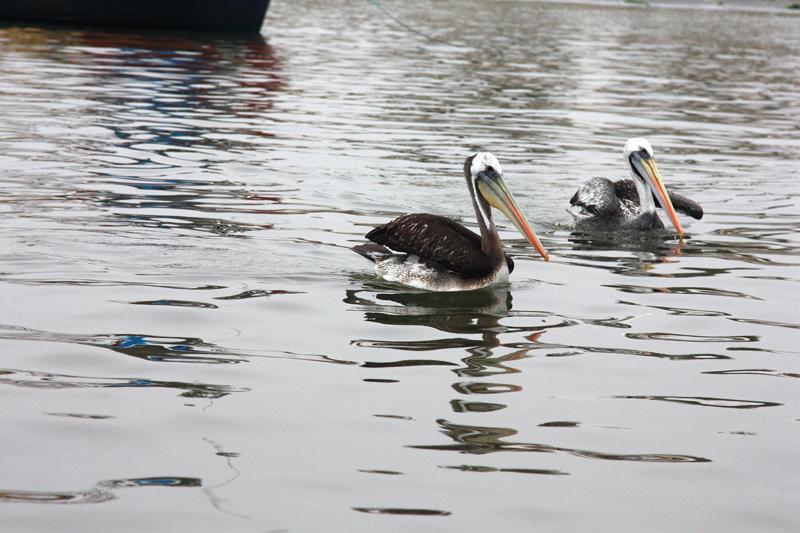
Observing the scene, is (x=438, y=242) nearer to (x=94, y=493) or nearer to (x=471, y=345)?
(x=471, y=345)

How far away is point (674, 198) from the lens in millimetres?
11789

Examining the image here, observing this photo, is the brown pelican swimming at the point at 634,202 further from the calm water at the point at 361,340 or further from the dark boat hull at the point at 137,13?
the dark boat hull at the point at 137,13

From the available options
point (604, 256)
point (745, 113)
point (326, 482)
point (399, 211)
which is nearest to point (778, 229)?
point (604, 256)

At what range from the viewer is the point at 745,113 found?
2159 cm

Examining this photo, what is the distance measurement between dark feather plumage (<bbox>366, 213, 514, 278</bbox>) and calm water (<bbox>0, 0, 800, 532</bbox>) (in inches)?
9.5

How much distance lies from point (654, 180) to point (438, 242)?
12.5 ft

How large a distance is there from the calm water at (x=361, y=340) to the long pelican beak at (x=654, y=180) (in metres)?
0.44

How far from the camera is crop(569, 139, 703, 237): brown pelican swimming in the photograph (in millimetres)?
11422

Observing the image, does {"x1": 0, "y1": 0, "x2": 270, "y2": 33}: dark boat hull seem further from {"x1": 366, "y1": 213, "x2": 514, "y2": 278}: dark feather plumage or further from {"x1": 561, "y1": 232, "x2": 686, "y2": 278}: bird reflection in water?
{"x1": 366, "y1": 213, "x2": 514, "y2": 278}: dark feather plumage

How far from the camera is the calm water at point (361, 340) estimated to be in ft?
16.6

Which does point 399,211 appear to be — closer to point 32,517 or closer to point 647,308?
point 647,308

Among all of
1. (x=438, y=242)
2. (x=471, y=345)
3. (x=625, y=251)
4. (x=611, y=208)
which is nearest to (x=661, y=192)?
(x=611, y=208)

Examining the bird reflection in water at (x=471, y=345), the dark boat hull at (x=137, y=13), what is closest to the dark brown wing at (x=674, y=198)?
the bird reflection in water at (x=471, y=345)

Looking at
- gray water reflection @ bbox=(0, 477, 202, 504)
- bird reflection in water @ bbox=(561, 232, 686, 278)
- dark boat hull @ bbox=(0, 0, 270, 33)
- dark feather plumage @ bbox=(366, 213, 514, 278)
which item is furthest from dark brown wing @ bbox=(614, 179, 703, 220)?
dark boat hull @ bbox=(0, 0, 270, 33)
